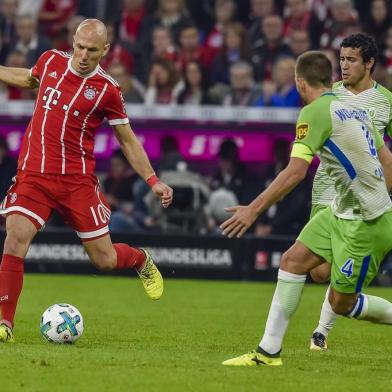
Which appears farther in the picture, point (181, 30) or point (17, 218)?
point (181, 30)

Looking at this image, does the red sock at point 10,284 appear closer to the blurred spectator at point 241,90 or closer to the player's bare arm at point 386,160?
the player's bare arm at point 386,160

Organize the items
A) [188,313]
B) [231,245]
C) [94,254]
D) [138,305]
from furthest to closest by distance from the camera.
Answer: [231,245] → [138,305] → [188,313] → [94,254]

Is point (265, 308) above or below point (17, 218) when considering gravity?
below

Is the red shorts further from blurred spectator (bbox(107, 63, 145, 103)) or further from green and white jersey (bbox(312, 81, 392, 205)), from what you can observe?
blurred spectator (bbox(107, 63, 145, 103))

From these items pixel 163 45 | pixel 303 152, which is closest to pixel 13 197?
pixel 303 152

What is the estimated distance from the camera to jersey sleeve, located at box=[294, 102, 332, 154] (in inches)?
300

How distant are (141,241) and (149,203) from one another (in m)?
0.91

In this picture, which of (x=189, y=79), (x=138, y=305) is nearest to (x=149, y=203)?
(x=189, y=79)

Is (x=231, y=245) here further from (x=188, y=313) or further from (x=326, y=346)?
(x=326, y=346)

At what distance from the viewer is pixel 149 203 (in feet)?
59.0

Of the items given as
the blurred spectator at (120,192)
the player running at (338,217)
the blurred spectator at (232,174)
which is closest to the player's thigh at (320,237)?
the player running at (338,217)

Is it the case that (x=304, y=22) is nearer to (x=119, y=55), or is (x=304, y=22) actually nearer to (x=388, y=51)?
(x=388, y=51)

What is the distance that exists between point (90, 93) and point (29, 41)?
396 inches

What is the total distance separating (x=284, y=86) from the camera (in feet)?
57.0
